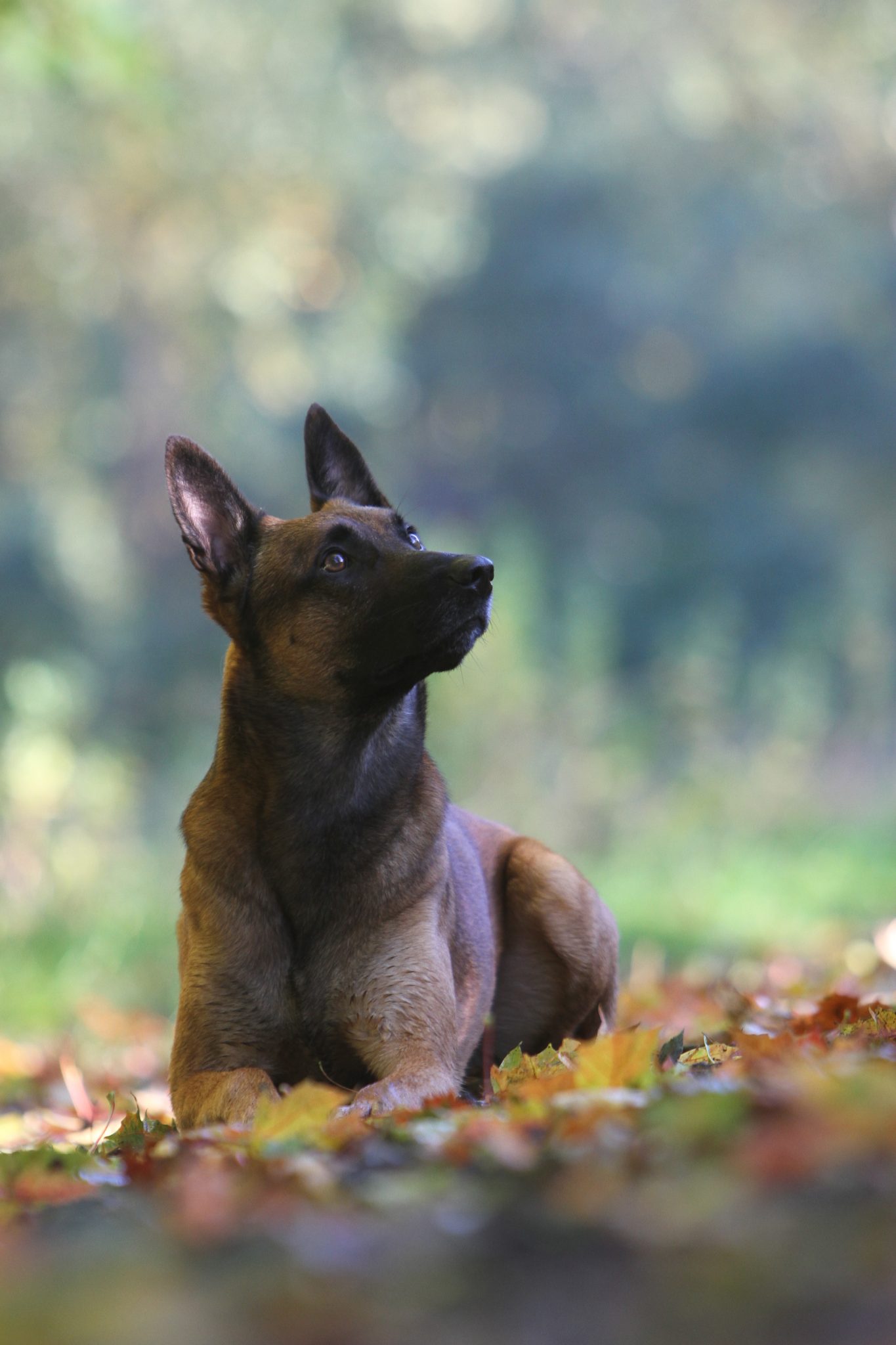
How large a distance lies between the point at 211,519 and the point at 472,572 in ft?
2.90

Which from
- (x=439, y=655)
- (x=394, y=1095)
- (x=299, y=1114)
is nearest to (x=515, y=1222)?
(x=299, y=1114)

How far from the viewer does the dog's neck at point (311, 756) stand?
12.8 ft

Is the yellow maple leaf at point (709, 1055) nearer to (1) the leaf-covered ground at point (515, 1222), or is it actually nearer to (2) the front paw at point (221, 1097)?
(1) the leaf-covered ground at point (515, 1222)

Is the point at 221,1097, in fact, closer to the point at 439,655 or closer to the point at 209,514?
the point at 439,655

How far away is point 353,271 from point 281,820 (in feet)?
50.2

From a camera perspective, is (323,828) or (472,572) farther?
(323,828)

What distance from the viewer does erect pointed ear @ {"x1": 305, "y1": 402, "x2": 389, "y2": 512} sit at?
4645mm

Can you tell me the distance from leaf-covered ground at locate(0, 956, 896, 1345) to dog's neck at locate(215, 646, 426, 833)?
1301mm

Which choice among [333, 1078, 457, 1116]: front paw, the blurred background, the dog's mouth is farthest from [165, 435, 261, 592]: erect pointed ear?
the blurred background

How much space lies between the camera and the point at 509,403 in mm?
24359

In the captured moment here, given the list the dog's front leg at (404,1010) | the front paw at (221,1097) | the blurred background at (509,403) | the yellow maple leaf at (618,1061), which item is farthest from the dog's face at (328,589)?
the blurred background at (509,403)

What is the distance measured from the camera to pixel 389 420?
847 inches

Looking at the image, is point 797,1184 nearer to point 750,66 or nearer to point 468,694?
point 468,694

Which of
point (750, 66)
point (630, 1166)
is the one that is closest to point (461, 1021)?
point (630, 1166)
